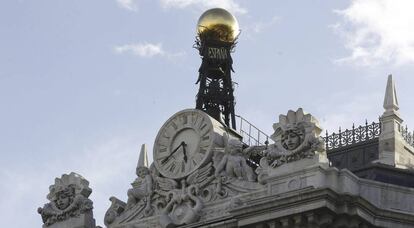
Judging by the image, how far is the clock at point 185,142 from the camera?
6303cm

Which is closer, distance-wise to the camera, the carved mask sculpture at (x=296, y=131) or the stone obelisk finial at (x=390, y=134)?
the carved mask sculpture at (x=296, y=131)

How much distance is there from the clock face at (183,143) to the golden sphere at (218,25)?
1501cm

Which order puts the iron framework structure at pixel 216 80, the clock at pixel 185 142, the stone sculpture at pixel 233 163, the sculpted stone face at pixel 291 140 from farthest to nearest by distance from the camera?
the iron framework structure at pixel 216 80, the clock at pixel 185 142, the stone sculpture at pixel 233 163, the sculpted stone face at pixel 291 140

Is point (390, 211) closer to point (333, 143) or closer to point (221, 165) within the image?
point (221, 165)

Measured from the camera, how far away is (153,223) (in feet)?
209

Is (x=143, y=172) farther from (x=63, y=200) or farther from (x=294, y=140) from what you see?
(x=294, y=140)

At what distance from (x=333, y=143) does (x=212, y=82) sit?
1401 cm

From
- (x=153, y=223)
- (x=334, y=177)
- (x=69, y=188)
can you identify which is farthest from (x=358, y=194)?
(x=69, y=188)

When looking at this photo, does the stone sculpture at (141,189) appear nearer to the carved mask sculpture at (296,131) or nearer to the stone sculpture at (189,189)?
the stone sculpture at (189,189)

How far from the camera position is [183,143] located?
63969 mm

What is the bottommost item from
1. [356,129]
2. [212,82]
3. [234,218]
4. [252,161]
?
[234,218]

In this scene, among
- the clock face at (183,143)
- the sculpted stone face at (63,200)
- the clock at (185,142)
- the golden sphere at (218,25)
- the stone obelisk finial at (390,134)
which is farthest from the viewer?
the golden sphere at (218,25)

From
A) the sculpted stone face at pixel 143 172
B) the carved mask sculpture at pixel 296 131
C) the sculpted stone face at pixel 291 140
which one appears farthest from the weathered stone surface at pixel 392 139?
the sculpted stone face at pixel 143 172

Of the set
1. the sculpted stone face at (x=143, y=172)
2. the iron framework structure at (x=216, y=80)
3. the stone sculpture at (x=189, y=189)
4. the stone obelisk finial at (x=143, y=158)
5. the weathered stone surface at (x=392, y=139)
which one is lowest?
the stone sculpture at (x=189, y=189)
